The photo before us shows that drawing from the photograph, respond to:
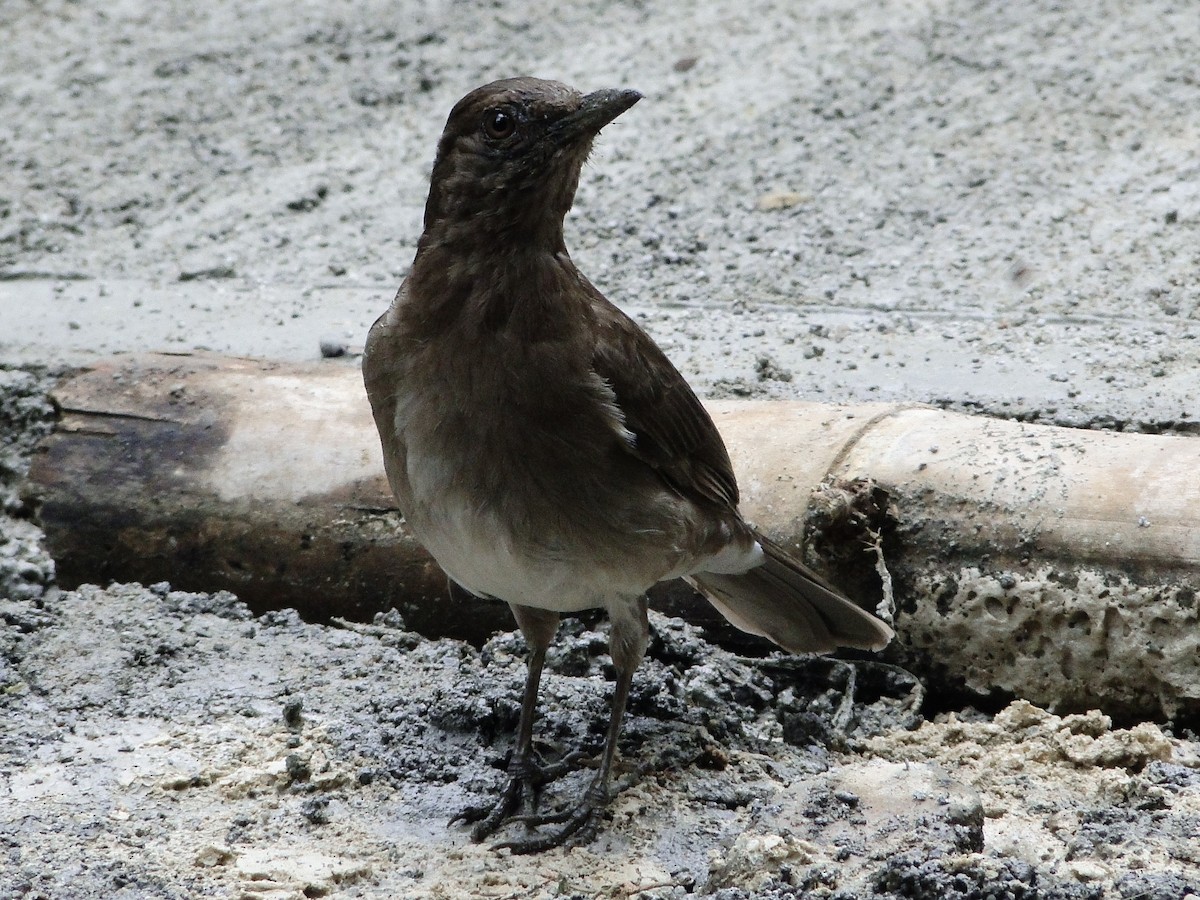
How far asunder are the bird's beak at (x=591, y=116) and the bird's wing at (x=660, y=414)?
1.63 feet

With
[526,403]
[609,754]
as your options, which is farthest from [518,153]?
[609,754]

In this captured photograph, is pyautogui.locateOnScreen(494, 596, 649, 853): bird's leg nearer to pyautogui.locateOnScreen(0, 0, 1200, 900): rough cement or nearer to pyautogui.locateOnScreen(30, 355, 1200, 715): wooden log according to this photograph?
pyautogui.locateOnScreen(0, 0, 1200, 900): rough cement

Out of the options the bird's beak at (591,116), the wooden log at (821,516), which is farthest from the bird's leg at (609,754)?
the bird's beak at (591,116)

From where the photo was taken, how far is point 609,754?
408 cm

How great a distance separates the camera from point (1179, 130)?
7223mm

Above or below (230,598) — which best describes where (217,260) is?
above

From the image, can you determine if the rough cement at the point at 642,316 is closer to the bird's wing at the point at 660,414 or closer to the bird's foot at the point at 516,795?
the bird's foot at the point at 516,795

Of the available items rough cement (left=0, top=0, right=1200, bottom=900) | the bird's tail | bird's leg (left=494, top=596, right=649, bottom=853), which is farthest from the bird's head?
rough cement (left=0, top=0, right=1200, bottom=900)

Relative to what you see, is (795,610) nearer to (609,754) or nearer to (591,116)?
(609,754)

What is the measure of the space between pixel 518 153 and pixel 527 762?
1649mm

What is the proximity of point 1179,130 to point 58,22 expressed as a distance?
22.8 ft

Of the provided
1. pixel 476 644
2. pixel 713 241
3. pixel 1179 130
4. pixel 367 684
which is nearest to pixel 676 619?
pixel 476 644

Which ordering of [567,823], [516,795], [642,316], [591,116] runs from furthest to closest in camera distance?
1. [642,316]
2. [516,795]
3. [567,823]
4. [591,116]

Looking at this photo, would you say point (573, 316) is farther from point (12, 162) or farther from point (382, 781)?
point (12, 162)
